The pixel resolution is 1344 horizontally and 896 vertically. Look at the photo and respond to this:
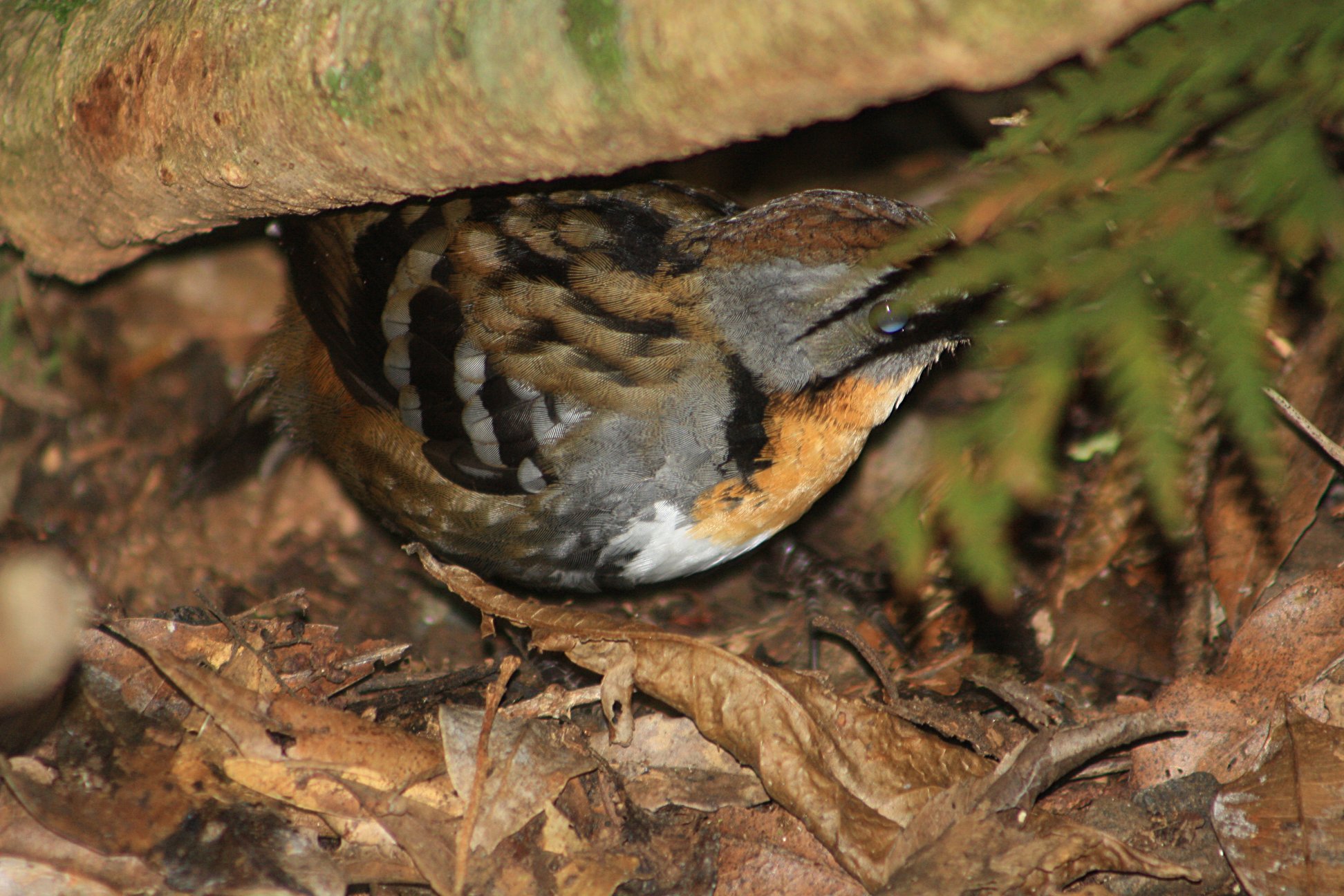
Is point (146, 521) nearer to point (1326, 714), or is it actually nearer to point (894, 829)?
point (894, 829)

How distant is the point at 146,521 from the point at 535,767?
114 inches

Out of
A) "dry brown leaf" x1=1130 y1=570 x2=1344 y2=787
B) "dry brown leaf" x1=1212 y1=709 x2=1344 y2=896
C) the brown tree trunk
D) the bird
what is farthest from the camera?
the bird

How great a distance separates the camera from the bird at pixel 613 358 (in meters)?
3.14

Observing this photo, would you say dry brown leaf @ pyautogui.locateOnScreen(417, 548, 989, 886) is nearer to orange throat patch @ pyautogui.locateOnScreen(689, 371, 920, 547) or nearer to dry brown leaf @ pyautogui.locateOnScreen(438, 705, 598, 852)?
dry brown leaf @ pyautogui.locateOnScreen(438, 705, 598, 852)

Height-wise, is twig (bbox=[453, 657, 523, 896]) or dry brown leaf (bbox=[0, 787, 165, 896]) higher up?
dry brown leaf (bbox=[0, 787, 165, 896])

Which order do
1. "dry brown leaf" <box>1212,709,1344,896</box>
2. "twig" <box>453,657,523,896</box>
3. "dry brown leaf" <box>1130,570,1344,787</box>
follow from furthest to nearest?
"dry brown leaf" <box>1130,570,1344,787</box> < "twig" <box>453,657,523,896</box> < "dry brown leaf" <box>1212,709,1344,896</box>

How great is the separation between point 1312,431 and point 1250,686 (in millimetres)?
739

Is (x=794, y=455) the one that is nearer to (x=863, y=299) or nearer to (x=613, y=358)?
(x=863, y=299)

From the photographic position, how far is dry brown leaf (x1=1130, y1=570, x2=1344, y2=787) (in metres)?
2.64

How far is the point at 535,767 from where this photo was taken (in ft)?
8.79

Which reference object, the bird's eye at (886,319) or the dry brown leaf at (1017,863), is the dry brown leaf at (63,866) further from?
the bird's eye at (886,319)

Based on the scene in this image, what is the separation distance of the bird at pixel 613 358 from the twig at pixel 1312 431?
3.06 feet

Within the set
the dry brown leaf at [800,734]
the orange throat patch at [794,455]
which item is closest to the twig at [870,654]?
the dry brown leaf at [800,734]

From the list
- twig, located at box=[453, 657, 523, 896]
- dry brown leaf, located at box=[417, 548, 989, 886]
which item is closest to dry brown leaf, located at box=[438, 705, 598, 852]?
twig, located at box=[453, 657, 523, 896]
